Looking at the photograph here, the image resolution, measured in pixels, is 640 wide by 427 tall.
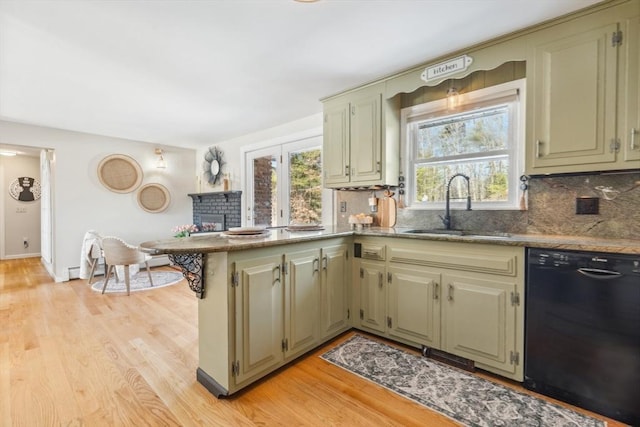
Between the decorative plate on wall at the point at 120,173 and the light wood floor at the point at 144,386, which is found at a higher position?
the decorative plate on wall at the point at 120,173

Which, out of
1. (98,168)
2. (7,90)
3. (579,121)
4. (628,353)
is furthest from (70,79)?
(628,353)

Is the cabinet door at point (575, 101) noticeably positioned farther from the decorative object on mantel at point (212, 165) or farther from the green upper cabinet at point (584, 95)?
the decorative object on mantel at point (212, 165)

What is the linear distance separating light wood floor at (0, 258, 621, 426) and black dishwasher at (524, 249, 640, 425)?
72 centimetres

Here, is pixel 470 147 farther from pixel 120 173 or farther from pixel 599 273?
pixel 120 173

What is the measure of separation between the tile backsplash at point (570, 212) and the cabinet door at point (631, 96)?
0.86ft

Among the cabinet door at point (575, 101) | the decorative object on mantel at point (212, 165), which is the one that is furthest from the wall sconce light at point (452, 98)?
the decorative object on mantel at point (212, 165)

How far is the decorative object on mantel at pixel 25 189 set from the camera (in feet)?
20.2

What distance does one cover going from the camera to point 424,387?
181cm

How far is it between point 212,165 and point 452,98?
4.32m

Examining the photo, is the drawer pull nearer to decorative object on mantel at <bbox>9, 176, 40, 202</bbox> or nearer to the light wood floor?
the light wood floor

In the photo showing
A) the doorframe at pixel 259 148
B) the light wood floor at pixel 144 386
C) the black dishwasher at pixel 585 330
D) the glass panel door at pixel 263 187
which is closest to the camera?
the black dishwasher at pixel 585 330

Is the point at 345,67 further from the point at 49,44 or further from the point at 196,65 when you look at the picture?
the point at 49,44

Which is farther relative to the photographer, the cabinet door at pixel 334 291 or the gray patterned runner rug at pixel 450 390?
the cabinet door at pixel 334 291

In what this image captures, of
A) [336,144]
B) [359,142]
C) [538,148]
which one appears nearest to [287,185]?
[336,144]
